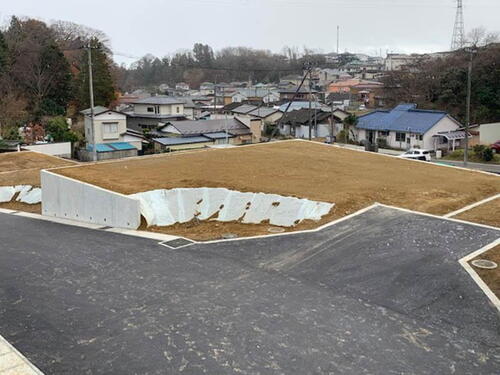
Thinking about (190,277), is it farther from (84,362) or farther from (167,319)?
(84,362)

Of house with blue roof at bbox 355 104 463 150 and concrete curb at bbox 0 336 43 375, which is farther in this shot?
house with blue roof at bbox 355 104 463 150

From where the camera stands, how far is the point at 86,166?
18.0 m

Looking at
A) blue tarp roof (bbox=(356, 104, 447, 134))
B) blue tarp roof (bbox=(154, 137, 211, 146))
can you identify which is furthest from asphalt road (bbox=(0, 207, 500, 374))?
blue tarp roof (bbox=(356, 104, 447, 134))

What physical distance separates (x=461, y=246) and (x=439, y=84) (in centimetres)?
3214

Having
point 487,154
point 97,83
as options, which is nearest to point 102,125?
point 97,83

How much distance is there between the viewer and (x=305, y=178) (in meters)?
15.2

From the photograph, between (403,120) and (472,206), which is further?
(403,120)

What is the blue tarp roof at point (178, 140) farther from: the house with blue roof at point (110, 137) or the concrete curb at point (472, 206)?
the concrete curb at point (472, 206)

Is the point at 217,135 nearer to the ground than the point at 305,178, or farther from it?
farther from it

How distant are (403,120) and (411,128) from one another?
5.06 feet

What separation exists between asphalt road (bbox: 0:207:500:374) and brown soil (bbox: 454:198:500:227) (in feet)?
2.36

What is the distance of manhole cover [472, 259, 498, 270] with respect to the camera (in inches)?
352

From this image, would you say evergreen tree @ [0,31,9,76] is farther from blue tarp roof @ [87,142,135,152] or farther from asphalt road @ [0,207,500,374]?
asphalt road @ [0,207,500,374]

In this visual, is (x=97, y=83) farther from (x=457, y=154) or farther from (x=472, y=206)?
(x=472, y=206)
